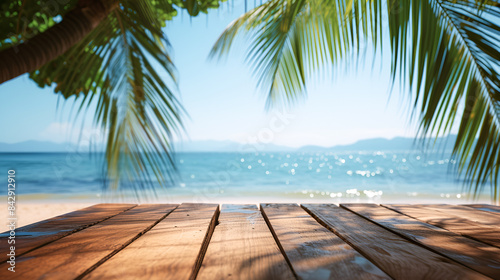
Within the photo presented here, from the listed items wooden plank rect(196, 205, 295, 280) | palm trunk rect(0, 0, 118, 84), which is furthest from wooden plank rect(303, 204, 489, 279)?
palm trunk rect(0, 0, 118, 84)

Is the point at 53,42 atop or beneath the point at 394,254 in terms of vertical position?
atop

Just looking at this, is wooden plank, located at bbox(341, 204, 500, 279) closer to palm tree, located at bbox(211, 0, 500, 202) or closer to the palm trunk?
palm tree, located at bbox(211, 0, 500, 202)

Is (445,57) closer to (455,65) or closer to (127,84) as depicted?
(455,65)

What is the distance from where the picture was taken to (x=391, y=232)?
1.04 m

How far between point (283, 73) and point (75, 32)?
4.87ft

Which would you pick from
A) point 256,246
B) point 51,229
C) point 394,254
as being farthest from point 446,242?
point 51,229

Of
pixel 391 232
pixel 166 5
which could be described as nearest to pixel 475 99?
pixel 391 232

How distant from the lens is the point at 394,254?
31.2 inches

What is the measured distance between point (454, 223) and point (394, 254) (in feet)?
1.88

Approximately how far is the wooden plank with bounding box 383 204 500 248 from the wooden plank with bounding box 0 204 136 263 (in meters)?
1.20

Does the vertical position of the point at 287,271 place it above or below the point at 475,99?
below

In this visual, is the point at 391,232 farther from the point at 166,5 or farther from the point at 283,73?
the point at 283,73

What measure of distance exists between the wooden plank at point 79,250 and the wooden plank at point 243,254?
24cm

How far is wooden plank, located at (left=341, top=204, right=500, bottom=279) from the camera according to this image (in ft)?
2.46
